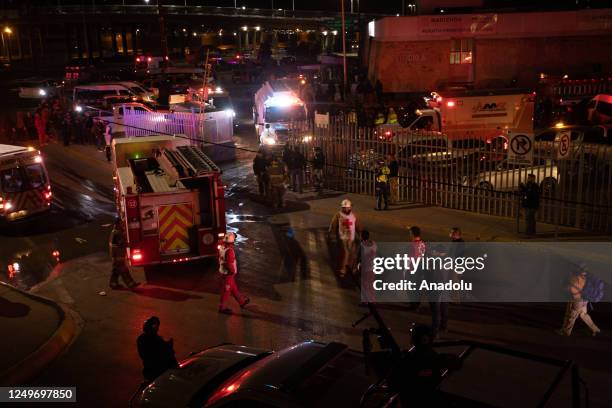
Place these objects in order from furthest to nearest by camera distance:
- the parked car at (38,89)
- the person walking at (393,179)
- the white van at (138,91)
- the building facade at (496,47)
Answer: the parked car at (38,89) → the building facade at (496,47) → the white van at (138,91) → the person walking at (393,179)

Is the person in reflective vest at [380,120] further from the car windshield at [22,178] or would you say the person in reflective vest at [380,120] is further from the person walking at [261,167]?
the car windshield at [22,178]

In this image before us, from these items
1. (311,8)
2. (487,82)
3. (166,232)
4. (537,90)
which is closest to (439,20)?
(487,82)

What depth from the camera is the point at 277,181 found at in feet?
57.2

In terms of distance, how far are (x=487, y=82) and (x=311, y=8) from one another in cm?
9073

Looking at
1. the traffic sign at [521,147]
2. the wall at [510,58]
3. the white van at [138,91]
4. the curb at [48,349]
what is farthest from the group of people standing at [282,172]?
the wall at [510,58]

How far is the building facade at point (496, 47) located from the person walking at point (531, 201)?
22281mm

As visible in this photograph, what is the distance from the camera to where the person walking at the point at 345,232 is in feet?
40.0

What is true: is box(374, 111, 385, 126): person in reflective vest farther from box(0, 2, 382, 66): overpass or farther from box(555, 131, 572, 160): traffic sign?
box(0, 2, 382, 66): overpass

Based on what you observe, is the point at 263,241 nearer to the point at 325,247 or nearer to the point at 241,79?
the point at 325,247

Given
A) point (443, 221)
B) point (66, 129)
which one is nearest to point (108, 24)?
point (66, 129)

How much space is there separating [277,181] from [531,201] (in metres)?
6.64

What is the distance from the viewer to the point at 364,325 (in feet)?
34.8

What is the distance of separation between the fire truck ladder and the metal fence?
5233 millimetres

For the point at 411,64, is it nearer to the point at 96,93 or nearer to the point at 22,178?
the point at 96,93
